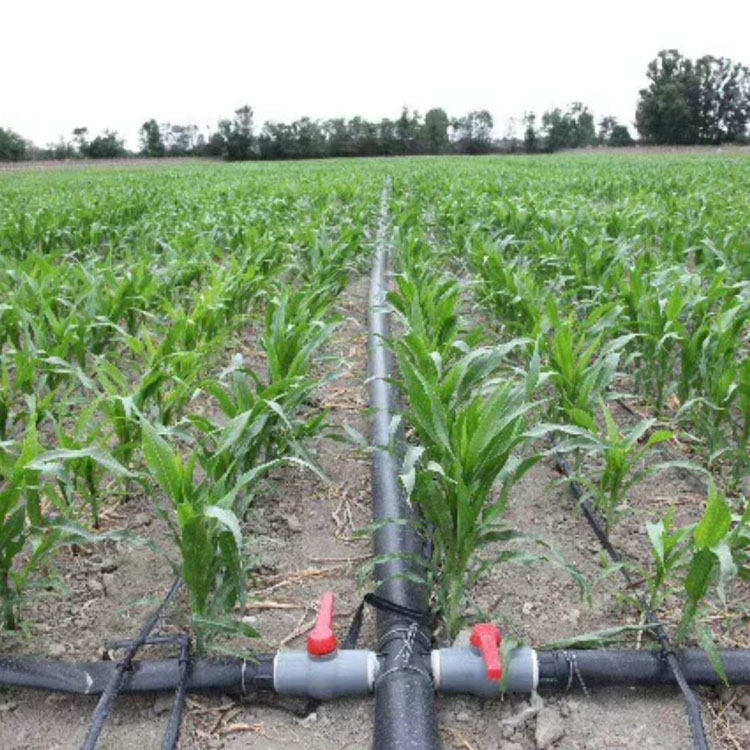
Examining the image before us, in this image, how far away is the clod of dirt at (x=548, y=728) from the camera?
4.59ft

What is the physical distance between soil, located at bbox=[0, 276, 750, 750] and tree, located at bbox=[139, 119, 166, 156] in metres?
56.8

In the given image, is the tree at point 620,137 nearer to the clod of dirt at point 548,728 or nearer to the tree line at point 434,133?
the tree line at point 434,133

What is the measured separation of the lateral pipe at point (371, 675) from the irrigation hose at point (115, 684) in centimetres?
2

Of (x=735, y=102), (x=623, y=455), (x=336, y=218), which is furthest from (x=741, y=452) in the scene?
(x=735, y=102)

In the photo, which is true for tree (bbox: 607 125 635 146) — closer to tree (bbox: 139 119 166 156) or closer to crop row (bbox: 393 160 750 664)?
tree (bbox: 139 119 166 156)

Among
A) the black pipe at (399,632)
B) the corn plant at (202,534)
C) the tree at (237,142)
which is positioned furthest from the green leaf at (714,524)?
the tree at (237,142)

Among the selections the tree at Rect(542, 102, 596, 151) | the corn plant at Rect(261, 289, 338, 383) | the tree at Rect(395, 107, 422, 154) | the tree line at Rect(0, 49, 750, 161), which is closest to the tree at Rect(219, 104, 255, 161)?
the tree line at Rect(0, 49, 750, 161)

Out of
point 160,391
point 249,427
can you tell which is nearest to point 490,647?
point 249,427

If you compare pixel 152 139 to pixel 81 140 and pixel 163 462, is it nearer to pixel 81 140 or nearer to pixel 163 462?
pixel 81 140

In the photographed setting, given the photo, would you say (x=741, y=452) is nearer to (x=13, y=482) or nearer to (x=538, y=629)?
(x=538, y=629)

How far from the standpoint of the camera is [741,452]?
7.23ft

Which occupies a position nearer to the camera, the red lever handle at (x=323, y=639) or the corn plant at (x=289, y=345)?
the red lever handle at (x=323, y=639)

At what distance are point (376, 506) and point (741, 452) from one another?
1056 millimetres

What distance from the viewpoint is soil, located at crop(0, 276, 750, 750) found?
1429 millimetres
